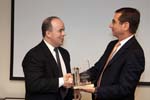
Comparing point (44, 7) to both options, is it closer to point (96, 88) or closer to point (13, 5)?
point (13, 5)

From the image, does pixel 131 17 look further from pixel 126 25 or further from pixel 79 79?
pixel 79 79

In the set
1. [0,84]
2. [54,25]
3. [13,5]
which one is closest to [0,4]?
[13,5]

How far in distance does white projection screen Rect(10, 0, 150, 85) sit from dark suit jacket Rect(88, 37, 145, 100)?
763mm

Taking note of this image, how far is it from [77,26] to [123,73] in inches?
41.7

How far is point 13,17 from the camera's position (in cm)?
332

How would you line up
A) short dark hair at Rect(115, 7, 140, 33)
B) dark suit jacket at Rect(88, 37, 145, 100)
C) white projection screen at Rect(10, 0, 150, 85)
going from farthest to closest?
white projection screen at Rect(10, 0, 150, 85)
short dark hair at Rect(115, 7, 140, 33)
dark suit jacket at Rect(88, 37, 145, 100)

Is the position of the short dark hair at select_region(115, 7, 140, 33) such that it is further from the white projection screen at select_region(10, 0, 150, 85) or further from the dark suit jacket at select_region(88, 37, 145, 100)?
the white projection screen at select_region(10, 0, 150, 85)

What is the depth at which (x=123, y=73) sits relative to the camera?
7.84ft

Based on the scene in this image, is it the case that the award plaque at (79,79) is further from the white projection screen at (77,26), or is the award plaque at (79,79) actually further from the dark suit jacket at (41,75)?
the white projection screen at (77,26)

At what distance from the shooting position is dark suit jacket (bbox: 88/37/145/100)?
2.36m

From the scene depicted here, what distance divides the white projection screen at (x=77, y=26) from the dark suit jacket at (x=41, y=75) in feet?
2.57

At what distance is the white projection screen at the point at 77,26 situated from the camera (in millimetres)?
3197

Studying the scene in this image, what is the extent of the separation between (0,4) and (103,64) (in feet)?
4.82

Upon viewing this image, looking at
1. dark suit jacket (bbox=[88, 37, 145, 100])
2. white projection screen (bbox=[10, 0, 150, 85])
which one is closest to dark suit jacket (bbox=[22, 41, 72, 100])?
dark suit jacket (bbox=[88, 37, 145, 100])
